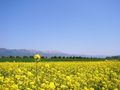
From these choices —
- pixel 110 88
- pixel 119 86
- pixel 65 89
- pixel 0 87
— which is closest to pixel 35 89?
pixel 65 89

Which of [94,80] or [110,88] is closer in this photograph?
[110,88]

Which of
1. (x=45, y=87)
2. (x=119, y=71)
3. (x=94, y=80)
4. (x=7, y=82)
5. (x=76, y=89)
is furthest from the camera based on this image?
(x=119, y=71)

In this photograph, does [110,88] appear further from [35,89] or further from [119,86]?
[35,89]

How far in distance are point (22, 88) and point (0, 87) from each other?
2.56ft

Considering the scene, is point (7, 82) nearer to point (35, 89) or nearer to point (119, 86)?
point (35, 89)

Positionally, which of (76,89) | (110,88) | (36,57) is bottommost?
(110,88)

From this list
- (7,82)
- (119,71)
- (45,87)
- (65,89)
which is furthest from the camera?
(119,71)

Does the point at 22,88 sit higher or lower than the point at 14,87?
lower

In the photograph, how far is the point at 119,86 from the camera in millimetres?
4082

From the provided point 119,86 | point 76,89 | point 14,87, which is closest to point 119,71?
point 119,86

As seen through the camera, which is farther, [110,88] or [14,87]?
[110,88]

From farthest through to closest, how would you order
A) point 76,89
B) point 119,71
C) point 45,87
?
point 119,71
point 76,89
point 45,87

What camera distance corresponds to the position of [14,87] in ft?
9.89

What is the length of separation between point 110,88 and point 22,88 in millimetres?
3374
